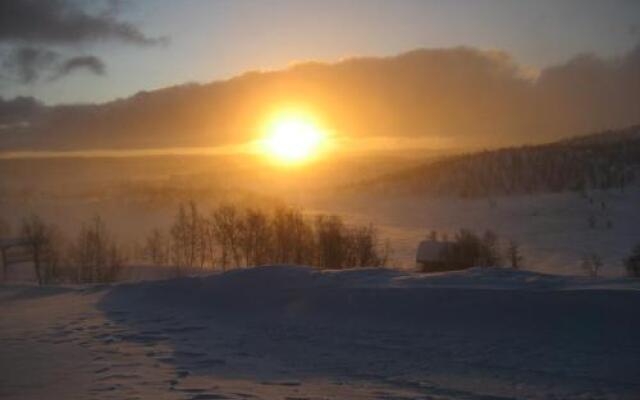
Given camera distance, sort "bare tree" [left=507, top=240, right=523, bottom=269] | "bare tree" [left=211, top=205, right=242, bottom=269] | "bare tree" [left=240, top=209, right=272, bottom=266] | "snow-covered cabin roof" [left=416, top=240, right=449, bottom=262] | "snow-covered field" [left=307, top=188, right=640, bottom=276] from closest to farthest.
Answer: "snow-covered cabin roof" [left=416, top=240, right=449, bottom=262] → "bare tree" [left=240, top=209, right=272, bottom=266] → "bare tree" [left=507, top=240, right=523, bottom=269] → "bare tree" [left=211, top=205, right=242, bottom=269] → "snow-covered field" [left=307, top=188, right=640, bottom=276]

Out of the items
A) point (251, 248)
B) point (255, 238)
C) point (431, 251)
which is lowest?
point (431, 251)

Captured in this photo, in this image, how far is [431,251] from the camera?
43.2m

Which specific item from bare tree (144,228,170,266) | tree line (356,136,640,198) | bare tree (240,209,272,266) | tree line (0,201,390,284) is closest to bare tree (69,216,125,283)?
tree line (0,201,390,284)

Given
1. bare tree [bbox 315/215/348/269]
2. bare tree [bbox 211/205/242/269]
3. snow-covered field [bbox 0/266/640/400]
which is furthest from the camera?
bare tree [bbox 211/205/242/269]

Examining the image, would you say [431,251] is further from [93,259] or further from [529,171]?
[529,171]

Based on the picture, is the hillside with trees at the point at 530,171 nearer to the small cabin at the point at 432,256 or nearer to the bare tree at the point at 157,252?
the bare tree at the point at 157,252

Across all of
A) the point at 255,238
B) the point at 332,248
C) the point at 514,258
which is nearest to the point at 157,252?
the point at 255,238

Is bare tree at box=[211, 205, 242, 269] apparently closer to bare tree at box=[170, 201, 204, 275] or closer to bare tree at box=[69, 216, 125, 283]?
bare tree at box=[69, 216, 125, 283]

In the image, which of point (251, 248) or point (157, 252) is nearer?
point (251, 248)

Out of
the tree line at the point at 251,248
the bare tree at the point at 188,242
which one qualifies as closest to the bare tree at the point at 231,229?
the tree line at the point at 251,248

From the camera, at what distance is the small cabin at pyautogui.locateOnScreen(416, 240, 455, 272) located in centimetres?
3974

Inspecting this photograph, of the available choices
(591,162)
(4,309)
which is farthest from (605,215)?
(4,309)

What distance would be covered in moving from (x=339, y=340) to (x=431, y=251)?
1267 inches

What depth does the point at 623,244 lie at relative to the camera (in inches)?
3228
